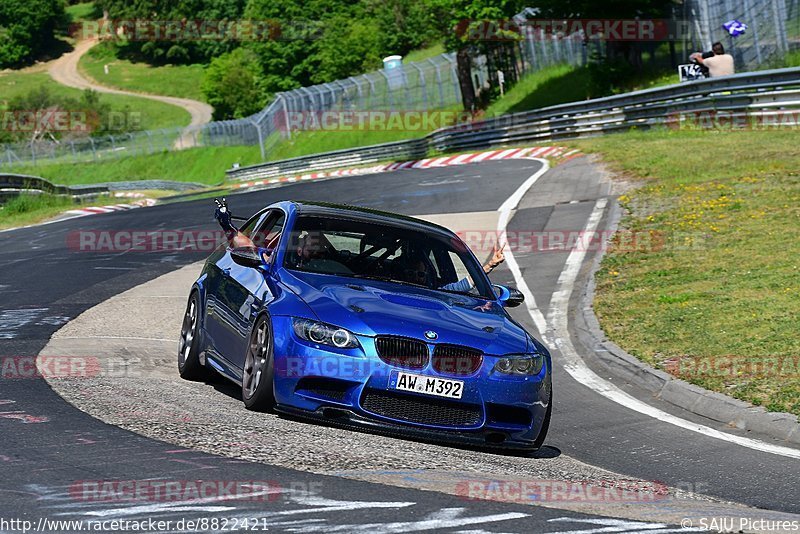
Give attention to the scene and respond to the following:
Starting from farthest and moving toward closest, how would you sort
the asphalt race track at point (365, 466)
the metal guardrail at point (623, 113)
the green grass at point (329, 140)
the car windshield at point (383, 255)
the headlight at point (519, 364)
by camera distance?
the green grass at point (329, 140) < the metal guardrail at point (623, 113) < the car windshield at point (383, 255) < the headlight at point (519, 364) < the asphalt race track at point (365, 466)

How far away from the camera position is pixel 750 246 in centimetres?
1631

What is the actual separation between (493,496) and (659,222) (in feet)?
43.9

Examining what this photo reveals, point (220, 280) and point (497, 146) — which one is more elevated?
point (220, 280)

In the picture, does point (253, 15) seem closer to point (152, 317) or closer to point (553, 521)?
point (152, 317)

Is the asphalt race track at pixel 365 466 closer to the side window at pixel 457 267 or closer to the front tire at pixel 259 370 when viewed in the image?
the front tire at pixel 259 370

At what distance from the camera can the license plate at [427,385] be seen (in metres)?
7.65

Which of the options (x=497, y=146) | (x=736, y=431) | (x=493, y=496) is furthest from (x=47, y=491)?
(x=497, y=146)

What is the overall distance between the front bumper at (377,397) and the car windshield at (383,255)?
1211 millimetres

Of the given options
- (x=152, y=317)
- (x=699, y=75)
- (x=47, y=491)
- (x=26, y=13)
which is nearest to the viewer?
(x=47, y=491)

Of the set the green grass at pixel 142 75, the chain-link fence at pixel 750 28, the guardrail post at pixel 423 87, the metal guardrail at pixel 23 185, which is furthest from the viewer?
the green grass at pixel 142 75

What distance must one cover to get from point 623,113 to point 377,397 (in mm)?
26796

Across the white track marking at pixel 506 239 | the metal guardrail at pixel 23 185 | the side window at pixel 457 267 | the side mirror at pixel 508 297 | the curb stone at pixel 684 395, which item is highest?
the side window at pixel 457 267

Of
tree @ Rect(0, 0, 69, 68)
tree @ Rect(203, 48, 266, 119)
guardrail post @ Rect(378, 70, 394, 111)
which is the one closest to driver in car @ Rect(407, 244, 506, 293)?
guardrail post @ Rect(378, 70, 394, 111)

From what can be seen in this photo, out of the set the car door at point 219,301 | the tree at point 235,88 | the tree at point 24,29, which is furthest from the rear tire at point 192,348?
the tree at point 24,29
